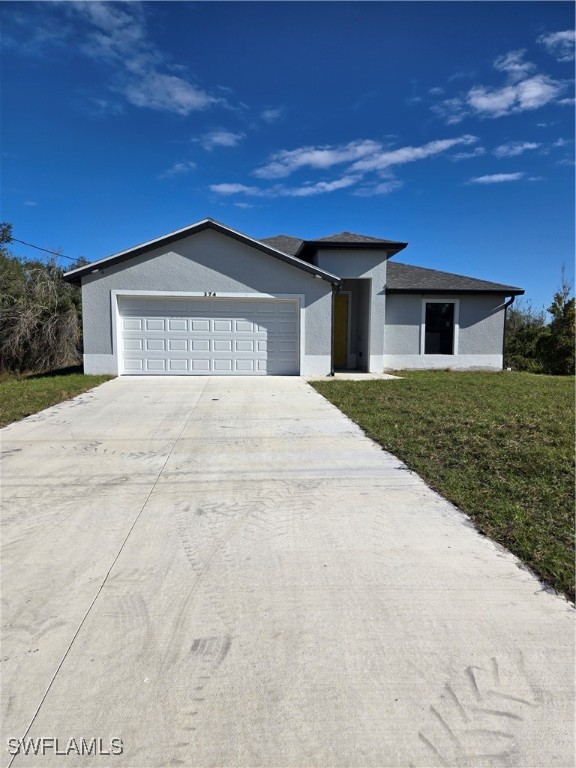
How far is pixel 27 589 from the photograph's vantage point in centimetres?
271

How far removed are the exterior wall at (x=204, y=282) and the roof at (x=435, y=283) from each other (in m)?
3.81

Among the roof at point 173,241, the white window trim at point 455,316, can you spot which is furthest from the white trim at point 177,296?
the white window trim at point 455,316

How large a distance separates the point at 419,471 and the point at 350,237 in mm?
13022

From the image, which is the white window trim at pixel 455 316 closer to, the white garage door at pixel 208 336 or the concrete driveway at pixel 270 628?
Result: the white garage door at pixel 208 336

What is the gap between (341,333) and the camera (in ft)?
57.7

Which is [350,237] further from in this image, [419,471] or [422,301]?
[419,471]

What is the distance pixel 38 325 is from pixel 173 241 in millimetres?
7439

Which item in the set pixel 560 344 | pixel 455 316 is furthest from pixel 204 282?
pixel 560 344

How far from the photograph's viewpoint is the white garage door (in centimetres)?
1359

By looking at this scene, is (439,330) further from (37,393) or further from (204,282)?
(37,393)

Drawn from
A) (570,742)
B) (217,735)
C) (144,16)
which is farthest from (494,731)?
(144,16)

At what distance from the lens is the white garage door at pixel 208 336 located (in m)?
13.6

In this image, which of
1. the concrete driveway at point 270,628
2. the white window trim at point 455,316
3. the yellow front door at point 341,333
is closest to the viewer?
the concrete driveway at point 270,628

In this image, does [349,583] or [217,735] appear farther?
[349,583]
